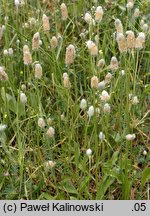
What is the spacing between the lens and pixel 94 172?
1.55m

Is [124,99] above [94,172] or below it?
above

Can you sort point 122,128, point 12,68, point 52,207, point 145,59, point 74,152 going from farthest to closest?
point 145,59
point 12,68
point 122,128
point 74,152
point 52,207

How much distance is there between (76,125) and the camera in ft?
5.32

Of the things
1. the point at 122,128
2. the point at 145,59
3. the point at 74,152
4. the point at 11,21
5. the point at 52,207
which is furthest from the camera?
the point at 11,21

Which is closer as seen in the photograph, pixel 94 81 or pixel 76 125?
pixel 94 81

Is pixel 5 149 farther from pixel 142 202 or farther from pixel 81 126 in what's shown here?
pixel 142 202

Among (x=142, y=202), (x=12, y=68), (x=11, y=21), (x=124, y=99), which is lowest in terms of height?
(x=142, y=202)

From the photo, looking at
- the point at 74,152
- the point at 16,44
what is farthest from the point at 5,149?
the point at 16,44

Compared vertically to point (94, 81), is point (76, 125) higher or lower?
lower

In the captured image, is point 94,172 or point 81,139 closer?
point 94,172

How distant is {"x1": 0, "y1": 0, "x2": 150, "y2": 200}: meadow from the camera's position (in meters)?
1.46

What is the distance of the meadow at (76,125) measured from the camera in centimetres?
146

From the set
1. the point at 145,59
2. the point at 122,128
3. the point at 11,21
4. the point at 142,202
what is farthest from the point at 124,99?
the point at 11,21

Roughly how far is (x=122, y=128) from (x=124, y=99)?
0.38ft
